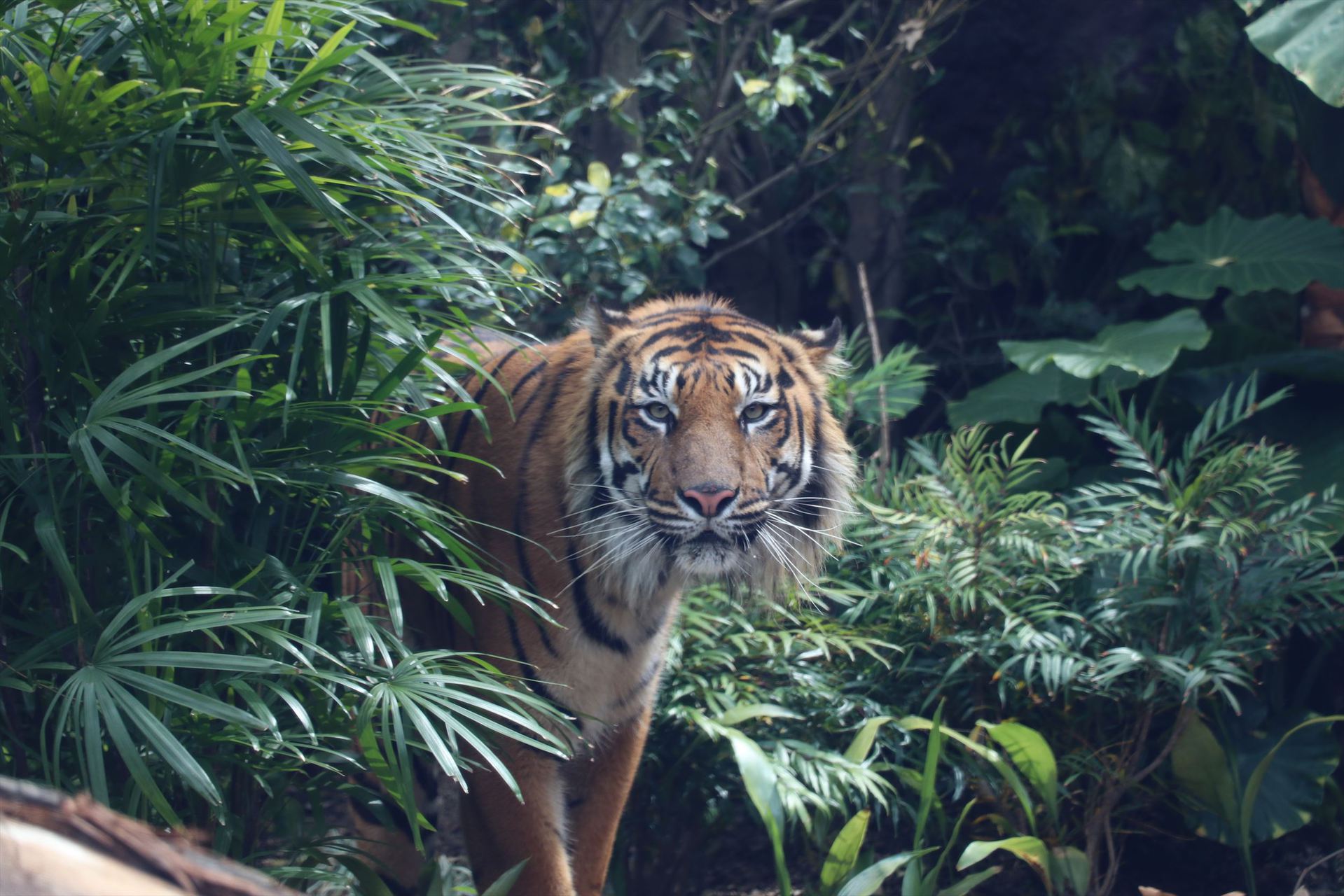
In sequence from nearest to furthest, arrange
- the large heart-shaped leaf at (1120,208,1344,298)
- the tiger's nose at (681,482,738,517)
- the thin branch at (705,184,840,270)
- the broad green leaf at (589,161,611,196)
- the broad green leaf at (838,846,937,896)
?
1. the tiger's nose at (681,482,738,517)
2. the broad green leaf at (838,846,937,896)
3. the broad green leaf at (589,161,611,196)
4. the large heart-shaped leaf at (1120,208,1344,298)
5. the thin branch at (705,184,840,270)

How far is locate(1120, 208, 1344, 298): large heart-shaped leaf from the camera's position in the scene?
470 cm

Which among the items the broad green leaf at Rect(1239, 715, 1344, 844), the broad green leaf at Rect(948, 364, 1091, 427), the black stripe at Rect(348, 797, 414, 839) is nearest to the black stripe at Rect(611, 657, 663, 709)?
the black stripe at Rect(348, 797, 414, 839)

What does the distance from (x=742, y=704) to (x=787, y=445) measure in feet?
2.77

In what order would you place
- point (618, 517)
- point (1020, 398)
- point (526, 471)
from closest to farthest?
point (618, 517) → point (526, 471) → point (1020, 398)

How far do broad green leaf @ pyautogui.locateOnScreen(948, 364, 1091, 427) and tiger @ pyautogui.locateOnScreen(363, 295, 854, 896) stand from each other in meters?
1.81

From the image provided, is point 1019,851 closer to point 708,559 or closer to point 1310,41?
point 708,559

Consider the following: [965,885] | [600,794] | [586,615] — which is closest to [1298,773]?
[965,885]

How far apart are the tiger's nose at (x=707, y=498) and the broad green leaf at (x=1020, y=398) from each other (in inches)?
88.5

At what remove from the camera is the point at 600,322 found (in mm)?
3037

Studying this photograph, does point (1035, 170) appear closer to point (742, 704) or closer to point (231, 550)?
point (742, 704)

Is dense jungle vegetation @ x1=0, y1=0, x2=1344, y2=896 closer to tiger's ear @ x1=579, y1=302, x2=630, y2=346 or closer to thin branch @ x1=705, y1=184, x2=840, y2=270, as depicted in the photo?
thin branch @ x1=705, y1=184, x2=840, y2=270

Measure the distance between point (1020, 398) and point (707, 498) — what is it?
255cm

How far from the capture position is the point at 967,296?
6.23m

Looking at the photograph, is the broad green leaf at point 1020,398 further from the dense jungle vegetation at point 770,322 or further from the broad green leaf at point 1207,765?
the broad green leaf at point 1207,765
